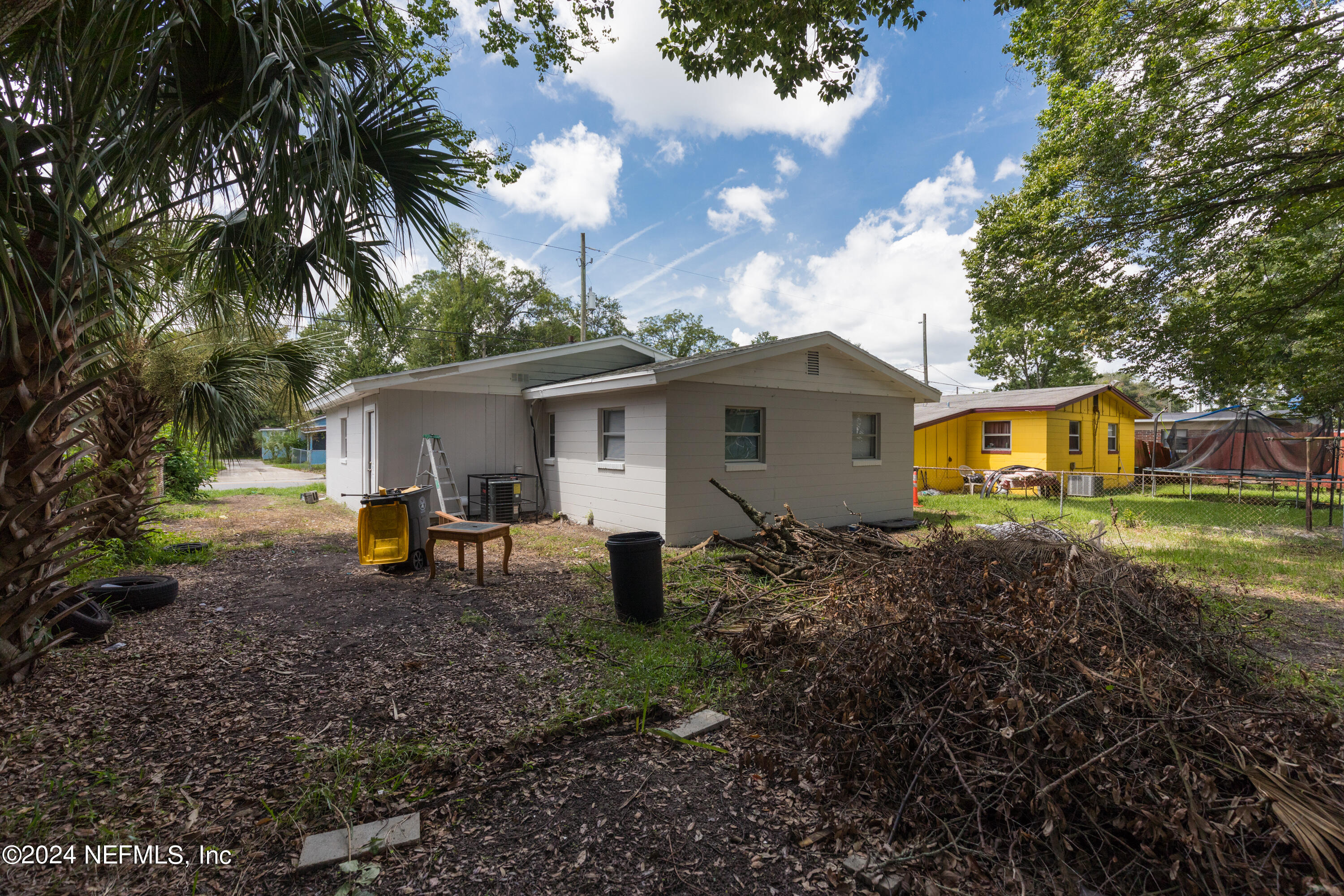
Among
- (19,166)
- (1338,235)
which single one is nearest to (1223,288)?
(1338,235)

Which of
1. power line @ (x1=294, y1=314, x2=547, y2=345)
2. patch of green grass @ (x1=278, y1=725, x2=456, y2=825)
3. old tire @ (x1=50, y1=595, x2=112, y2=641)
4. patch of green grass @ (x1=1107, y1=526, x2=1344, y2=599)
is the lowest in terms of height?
patch of green grass @ (x1=278, y1=725, x2=456, y2=825)

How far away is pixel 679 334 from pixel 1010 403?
26718 millimetres

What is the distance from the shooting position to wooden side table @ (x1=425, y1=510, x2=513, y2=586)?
257 inches

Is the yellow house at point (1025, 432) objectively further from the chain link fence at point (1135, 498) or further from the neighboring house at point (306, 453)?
the neighboring house at point (306, 453)

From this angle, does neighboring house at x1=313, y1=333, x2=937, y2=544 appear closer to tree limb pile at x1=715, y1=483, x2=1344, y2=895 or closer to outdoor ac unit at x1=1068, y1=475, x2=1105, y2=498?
tree limb pile at x1=715, y1=483, x2=1344, y2=895

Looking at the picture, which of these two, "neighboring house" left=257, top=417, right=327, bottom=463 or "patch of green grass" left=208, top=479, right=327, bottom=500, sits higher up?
"neighboring house" left=257, top=417, right=327, bottom=463

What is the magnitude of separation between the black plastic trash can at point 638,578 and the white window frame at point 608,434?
477cm

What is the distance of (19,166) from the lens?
2523mm

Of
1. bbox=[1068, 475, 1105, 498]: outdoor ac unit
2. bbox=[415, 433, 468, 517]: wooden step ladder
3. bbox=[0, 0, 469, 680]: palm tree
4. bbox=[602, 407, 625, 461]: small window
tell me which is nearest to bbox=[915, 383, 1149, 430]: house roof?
bbox=[1068, 475, 1105, 498]: outdoor ac unit

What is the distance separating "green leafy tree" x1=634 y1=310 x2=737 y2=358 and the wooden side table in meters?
34.9

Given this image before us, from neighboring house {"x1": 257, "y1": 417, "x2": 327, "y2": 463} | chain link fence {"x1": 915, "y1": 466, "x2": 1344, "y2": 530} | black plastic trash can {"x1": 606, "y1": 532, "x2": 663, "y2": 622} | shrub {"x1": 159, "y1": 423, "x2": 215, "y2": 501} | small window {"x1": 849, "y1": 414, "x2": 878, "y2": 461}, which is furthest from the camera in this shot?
neighboring house {"x1": 257, "y1": 417, "x2": 327, "y2": 463}

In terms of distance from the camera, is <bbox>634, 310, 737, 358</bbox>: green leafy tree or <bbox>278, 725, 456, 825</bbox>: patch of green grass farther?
<bbox>634, 310, 737, 358</bbox>: green leafy tree

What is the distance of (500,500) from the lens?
36.2ft

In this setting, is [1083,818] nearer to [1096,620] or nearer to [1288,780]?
[1288,780]
